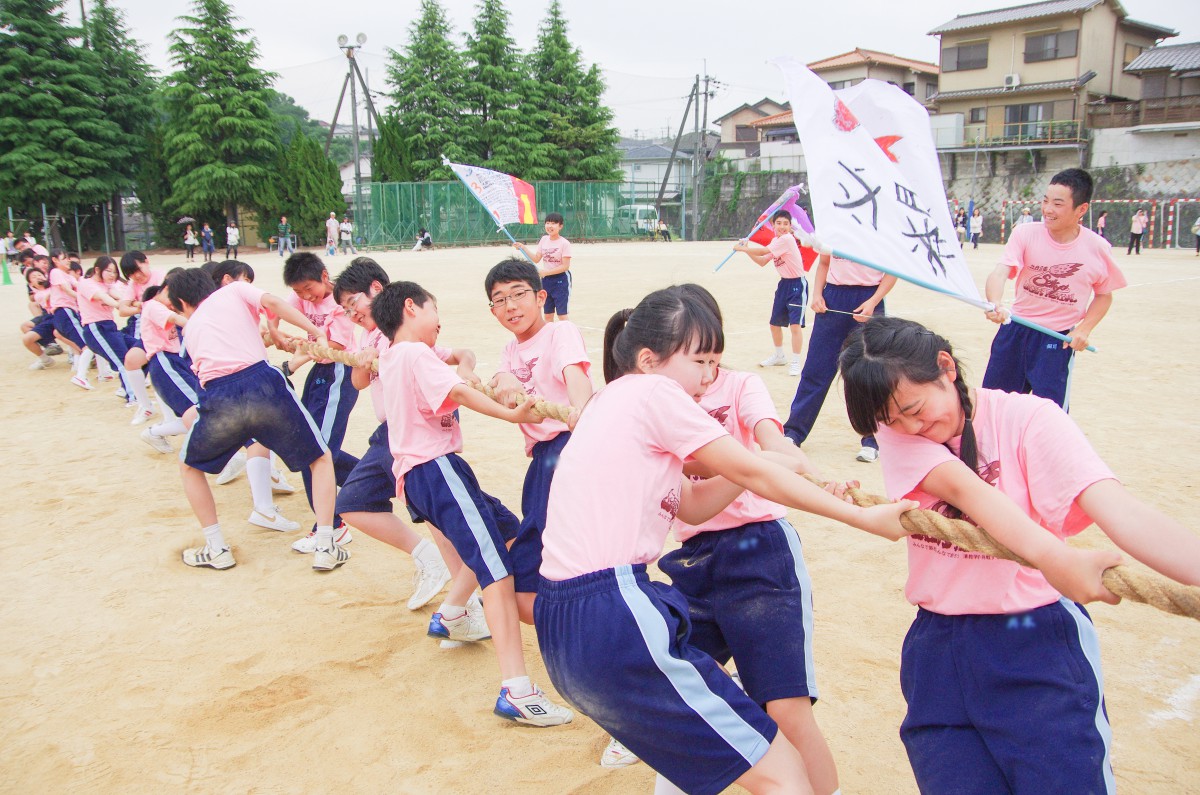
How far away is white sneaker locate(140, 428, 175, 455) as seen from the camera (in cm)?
707

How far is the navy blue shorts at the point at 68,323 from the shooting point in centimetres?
1052

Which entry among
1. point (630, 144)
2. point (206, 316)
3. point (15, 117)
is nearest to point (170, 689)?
point (206, 316)

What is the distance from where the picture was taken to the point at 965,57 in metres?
41.2

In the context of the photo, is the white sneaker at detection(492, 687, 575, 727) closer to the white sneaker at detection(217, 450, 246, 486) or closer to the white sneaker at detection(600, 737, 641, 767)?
the white sneaker at detection(600, 737, 641, 767)

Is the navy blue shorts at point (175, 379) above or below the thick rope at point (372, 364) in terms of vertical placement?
below

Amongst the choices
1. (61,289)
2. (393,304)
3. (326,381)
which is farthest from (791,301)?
(61,289)

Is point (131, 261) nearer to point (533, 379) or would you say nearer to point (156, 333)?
point (156, 333)

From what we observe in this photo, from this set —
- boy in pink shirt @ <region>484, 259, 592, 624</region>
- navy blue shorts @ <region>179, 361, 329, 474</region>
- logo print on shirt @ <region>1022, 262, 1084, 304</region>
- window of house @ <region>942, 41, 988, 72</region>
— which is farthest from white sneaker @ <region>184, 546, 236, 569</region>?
window of house @ <region>942, 41, 988, 72</region>

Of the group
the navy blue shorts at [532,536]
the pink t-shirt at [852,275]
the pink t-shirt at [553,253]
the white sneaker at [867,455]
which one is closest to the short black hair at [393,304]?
the navy blue shorts at [532,536]

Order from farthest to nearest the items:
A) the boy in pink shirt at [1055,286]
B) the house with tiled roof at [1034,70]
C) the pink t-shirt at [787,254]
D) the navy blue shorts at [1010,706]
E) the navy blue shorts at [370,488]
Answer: the house with tiled roof at [1034,70] → the pink t-shirt at [787,254] → the boy in pink shirt at [1055,286] → the navy blue shorts at [370,488] → the navy blue shorts at [1010,706]

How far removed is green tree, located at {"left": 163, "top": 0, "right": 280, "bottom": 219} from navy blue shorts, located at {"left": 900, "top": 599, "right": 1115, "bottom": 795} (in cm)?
3864

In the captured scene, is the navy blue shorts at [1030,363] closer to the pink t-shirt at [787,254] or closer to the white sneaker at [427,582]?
the white sneaker at [427,582]

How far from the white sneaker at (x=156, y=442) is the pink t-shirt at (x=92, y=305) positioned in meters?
2.57

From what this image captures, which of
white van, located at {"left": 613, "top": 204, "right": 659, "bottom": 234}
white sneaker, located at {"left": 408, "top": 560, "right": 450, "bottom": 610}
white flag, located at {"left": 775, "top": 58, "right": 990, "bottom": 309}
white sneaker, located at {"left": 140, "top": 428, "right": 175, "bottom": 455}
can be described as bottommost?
white sneaker, located at {"left": 408, "top": 560, "right": 450, "bottom": 610}
